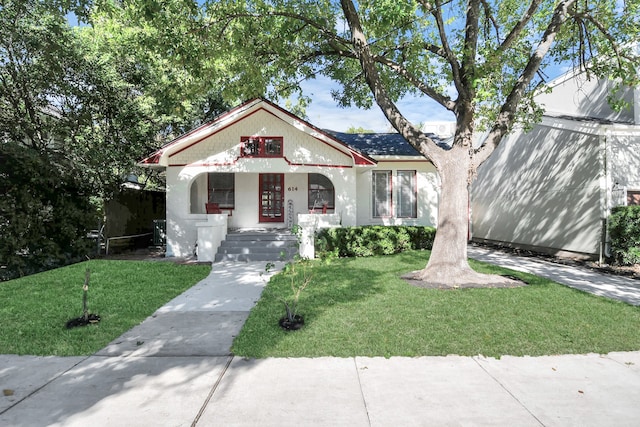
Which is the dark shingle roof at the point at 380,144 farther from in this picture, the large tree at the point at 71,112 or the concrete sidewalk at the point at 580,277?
the large tree at the point at 71,112

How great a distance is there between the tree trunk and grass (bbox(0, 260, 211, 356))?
564 cm

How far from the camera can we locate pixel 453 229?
8.19 meters

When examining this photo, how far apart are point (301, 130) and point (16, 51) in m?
9.50

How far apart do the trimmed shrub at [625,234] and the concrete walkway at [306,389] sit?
23.6ft

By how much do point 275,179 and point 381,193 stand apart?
4416 millimetres

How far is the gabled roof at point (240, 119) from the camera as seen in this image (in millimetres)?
12445

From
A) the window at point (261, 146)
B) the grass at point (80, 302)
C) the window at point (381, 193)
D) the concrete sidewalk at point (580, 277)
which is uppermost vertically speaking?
the window at point (261, 146)

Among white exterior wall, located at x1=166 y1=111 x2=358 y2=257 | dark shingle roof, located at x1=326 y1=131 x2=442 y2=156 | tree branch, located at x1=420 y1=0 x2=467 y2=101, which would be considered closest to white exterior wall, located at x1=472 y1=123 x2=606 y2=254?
dark shingle roof, located at x1=326 y1=131 x2=442 y2=156

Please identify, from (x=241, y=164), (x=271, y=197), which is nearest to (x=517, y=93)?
(x=241, y=164)

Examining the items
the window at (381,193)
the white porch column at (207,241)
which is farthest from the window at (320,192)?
the white porch column at (207,241)

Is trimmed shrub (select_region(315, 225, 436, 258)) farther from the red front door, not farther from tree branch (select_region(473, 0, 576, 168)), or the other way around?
tree branch (select_region(473, 0, 576, 168))

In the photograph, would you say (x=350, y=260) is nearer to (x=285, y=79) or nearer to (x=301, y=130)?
(x=301, y=130)

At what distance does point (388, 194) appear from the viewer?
1498 centimetres

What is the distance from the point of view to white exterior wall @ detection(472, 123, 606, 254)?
11344mm
